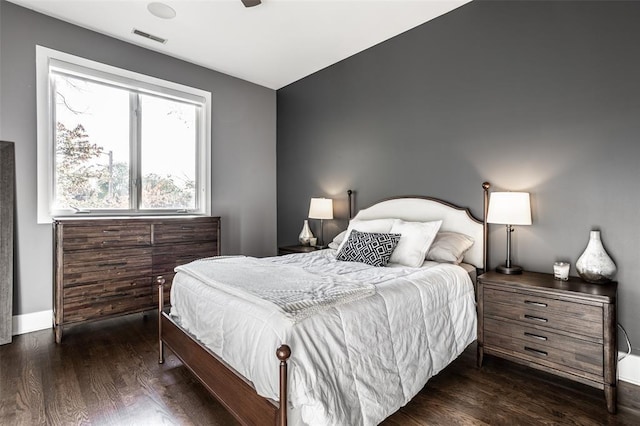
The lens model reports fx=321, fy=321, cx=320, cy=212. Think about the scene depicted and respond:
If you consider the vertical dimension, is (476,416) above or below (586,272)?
below

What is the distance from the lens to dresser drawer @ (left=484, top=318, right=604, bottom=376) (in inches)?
73.9

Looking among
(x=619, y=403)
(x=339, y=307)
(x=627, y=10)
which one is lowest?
(x=619, y=403)

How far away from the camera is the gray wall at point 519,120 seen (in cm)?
219

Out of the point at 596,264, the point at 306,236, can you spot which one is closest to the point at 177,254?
the point at 306,236

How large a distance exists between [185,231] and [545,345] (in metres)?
3.34

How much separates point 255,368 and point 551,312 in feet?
6.04

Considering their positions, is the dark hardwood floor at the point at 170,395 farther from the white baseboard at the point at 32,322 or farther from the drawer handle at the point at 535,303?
the drawer handle at the point at 535,303

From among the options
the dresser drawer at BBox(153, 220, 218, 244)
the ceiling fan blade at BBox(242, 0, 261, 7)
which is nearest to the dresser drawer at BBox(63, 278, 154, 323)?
the dresser drawer at BBox(153, 220, 218, 244)

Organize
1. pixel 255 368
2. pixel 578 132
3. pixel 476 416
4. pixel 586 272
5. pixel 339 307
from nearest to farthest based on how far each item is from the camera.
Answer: pixel 255 368 < pixel 339 307 < pixel 476 416 < pixel 586 272 < pixel 578 132

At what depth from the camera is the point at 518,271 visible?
244 cm

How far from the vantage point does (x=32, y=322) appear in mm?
2984

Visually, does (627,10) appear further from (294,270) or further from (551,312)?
(294,270)

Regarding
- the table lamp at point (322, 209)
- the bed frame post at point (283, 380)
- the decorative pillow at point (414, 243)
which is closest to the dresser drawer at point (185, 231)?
the table lamp at point (322, 209)

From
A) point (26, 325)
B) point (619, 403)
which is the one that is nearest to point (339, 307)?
point (619, 403)
